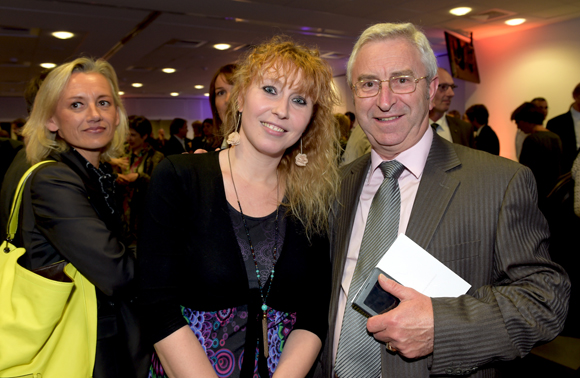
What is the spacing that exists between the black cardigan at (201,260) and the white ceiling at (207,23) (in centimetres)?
465

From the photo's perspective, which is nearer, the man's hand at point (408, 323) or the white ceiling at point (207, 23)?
the man's hand at point (408, 323)

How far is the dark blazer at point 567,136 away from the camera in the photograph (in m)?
5.36

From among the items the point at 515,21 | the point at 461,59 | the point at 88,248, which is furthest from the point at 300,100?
the point at 515,21

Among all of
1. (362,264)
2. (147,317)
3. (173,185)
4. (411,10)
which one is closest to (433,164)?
(362,264)

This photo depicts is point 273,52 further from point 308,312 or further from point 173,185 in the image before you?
point 308,312

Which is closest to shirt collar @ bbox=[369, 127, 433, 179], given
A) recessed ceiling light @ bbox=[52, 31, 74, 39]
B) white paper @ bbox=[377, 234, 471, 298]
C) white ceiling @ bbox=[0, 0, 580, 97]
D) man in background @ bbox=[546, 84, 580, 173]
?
white paper @ bbox=[377, 234, 471, 298]

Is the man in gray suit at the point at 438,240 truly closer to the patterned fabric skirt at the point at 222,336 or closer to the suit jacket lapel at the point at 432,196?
the suit jacket lapel at the point at 432,196

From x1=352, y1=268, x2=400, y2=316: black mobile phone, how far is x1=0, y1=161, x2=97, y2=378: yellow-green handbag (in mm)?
971

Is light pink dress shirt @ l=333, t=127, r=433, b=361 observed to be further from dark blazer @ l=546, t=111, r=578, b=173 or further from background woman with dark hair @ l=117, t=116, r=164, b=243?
dark blazer @ l=546, t=111, r=578, b=173

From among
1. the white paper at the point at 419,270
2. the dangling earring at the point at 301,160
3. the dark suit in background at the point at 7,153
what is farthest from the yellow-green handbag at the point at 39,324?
the dark suit in background at the point at 7,153

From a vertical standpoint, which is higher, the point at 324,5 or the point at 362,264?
the point at 324,5

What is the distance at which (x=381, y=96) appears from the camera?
1590 mm

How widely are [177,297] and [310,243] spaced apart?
21.0 inches

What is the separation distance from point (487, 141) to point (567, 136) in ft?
3.20
